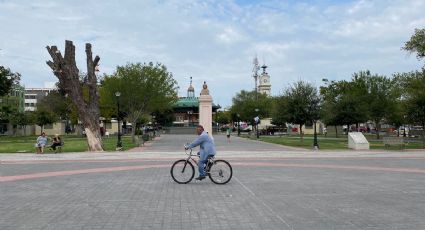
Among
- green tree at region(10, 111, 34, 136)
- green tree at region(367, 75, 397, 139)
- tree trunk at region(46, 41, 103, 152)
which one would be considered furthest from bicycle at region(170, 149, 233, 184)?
green tree at region(10, 111, 34, 136)

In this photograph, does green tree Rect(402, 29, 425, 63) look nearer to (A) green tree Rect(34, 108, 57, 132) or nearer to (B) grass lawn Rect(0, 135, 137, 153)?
(B) grass lawn Rect(0, 135, 137, 153)

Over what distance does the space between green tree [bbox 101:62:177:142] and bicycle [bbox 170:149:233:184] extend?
108 ft

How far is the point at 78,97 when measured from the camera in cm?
3300

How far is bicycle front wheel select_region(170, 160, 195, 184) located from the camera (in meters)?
14.4

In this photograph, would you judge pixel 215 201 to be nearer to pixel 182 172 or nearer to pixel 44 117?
pixel 182 172

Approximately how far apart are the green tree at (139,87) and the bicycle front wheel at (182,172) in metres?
32.7

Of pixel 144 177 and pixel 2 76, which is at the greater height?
pixel 2 76

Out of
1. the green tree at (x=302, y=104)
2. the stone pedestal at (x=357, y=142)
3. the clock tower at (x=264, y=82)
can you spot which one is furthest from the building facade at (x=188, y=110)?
the clock tower at (x=264, y=82)

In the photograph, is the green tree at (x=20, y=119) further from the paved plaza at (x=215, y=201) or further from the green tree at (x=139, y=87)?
the paved plaza at (x=215, y=201)

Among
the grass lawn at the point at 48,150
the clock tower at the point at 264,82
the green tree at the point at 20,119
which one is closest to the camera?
the grass lawn at the point at 48,150

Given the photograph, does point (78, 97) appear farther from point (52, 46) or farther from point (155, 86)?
point (155, 86)

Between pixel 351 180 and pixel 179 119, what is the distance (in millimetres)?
94334

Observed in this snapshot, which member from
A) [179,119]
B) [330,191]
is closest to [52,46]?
[330,191]

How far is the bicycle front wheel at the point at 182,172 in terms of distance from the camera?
569 inches
